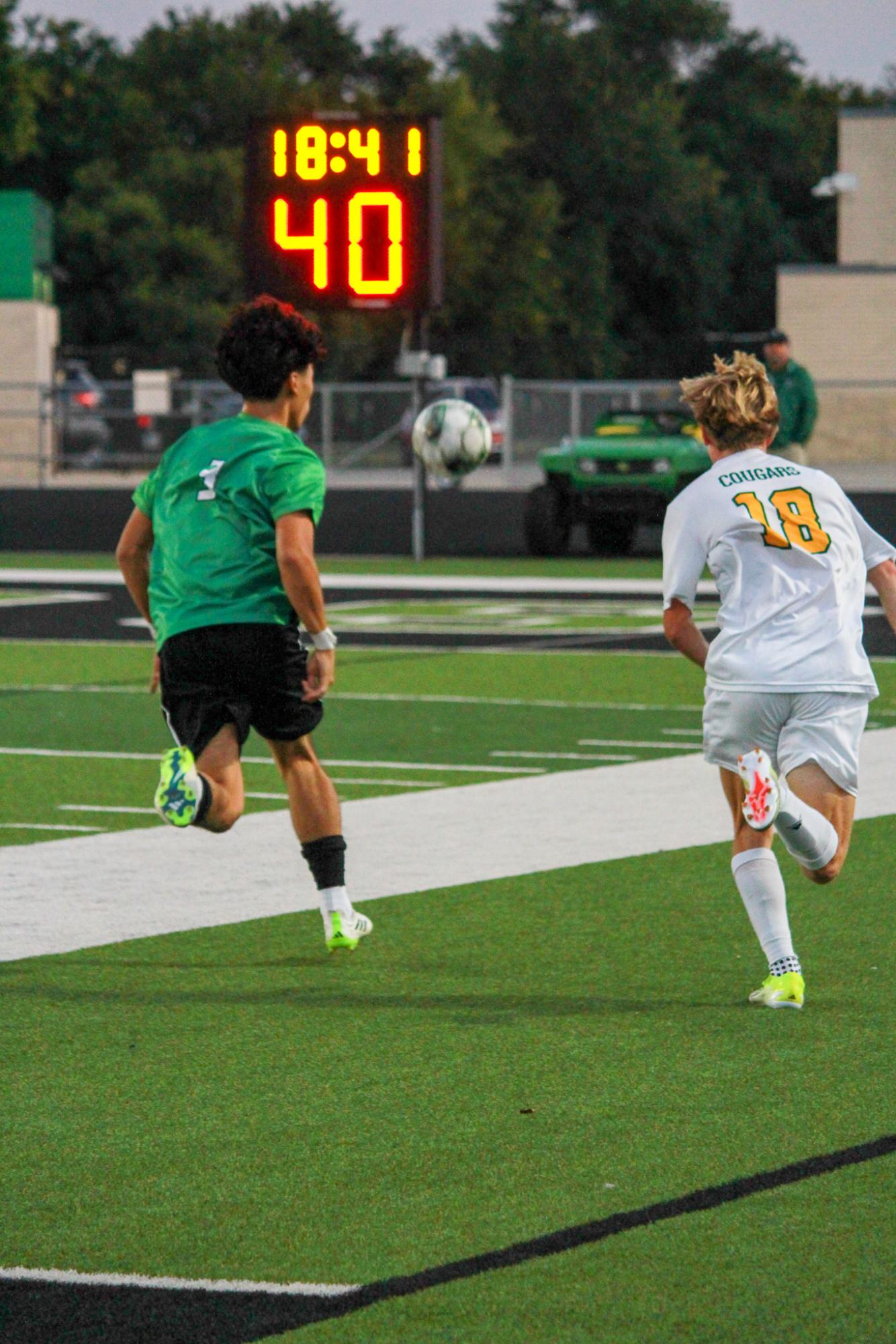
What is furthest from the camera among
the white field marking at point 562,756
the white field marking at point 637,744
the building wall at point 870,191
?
the building wall at point 870,191

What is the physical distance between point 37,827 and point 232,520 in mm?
3118

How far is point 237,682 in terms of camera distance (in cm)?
698

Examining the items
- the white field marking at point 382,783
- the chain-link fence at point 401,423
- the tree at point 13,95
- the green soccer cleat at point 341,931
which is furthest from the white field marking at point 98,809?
the tree at point 13,95

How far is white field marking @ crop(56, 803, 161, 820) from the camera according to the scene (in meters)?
10.2

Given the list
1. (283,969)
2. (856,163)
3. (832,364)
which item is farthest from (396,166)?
(856,163)

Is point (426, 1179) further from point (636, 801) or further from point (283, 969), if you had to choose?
point (636, 801)

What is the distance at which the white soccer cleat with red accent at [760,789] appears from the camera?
6082 millimetres

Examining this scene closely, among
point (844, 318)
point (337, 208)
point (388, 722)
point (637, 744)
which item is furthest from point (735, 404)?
point (844, 318)

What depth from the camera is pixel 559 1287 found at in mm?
4359

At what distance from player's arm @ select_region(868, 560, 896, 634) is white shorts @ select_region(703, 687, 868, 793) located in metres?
0.28

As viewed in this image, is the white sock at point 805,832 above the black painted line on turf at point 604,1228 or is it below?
above

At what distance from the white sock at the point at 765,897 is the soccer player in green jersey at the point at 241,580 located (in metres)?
1.27

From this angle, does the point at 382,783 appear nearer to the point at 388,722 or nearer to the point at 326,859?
the point at 388,722

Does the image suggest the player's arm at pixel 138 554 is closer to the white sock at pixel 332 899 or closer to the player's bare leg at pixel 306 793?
the player's bare leg at pixel 306 793
